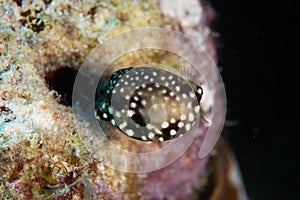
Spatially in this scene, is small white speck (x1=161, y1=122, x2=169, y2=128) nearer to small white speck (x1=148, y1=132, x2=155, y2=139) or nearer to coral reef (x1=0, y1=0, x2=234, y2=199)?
small white speck (x1=148, y1=132, x2=155, y2=139)

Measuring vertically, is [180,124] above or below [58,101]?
above

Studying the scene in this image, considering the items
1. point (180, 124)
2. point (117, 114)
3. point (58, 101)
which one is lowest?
point (58, 101)

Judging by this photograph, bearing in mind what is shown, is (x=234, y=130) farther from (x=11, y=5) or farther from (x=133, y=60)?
(x=11, y=5)

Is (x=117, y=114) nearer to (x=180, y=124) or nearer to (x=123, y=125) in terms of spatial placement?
(x=123, y=125)

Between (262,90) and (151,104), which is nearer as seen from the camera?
(151,104)

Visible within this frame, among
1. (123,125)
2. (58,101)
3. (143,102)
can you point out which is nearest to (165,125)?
(143,102)

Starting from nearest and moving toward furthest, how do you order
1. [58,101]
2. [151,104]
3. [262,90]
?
[151,104]
[58,101]
[262,90]

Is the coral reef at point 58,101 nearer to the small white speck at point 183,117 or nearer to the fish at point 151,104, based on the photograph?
the fish at point 151,104
